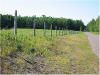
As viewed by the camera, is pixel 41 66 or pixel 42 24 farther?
pixel 42 24

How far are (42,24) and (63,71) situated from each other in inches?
409

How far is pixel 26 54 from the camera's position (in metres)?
6.17

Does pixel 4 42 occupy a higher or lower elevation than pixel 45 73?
higher

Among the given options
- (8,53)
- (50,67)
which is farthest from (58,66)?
(8,53)

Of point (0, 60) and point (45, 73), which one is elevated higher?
point (0, 60)

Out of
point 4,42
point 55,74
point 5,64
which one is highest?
point 4,42

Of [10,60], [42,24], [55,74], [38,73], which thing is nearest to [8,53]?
[10,60]

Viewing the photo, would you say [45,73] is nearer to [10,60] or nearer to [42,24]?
[10,60]

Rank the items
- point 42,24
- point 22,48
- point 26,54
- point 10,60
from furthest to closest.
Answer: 1. point 42,24
2. point 22,48
3. point 26,54
4. point 10,60

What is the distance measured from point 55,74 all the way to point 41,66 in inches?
28.1

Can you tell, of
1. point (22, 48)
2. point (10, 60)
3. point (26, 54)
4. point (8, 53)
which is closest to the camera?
point (10, 60)

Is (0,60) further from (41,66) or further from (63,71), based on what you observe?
(63,71)

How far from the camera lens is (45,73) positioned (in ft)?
A: 15.9

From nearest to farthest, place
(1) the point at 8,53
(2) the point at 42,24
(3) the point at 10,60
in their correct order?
(3) the point at 10,60 < (1) the point at 8,53 < (2) the point at 42,24
